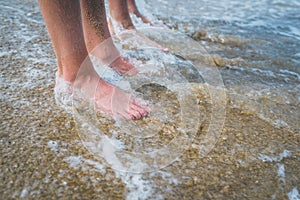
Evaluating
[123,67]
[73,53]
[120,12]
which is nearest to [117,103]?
[73,53]

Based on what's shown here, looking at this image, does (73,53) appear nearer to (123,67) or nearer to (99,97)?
(99,97)

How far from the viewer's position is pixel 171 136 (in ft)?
4.61

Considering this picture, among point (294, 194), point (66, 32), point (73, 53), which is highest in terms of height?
point (66, 32)

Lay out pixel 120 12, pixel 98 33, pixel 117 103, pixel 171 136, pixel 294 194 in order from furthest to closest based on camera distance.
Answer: pixel 120 12, pixel 98 33, pixel 117 103, pixel 171 136, pixel 294 194

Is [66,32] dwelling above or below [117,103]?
above

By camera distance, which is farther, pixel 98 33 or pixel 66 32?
pixel 98 33

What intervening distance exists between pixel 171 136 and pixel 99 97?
45 centimetres

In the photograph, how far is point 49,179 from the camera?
3.65 feet

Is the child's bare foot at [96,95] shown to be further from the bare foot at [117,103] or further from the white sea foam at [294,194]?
the white sea foam at [294,194]

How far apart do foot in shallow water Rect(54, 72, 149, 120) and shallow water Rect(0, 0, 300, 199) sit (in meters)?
0.06

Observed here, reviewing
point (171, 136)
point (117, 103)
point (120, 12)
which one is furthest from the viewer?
point (120, 12)

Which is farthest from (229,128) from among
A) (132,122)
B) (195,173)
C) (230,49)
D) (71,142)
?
(230,49)

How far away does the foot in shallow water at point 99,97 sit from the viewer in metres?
1.54

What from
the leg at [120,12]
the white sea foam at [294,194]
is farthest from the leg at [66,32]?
the white sea foam at [294,194]
